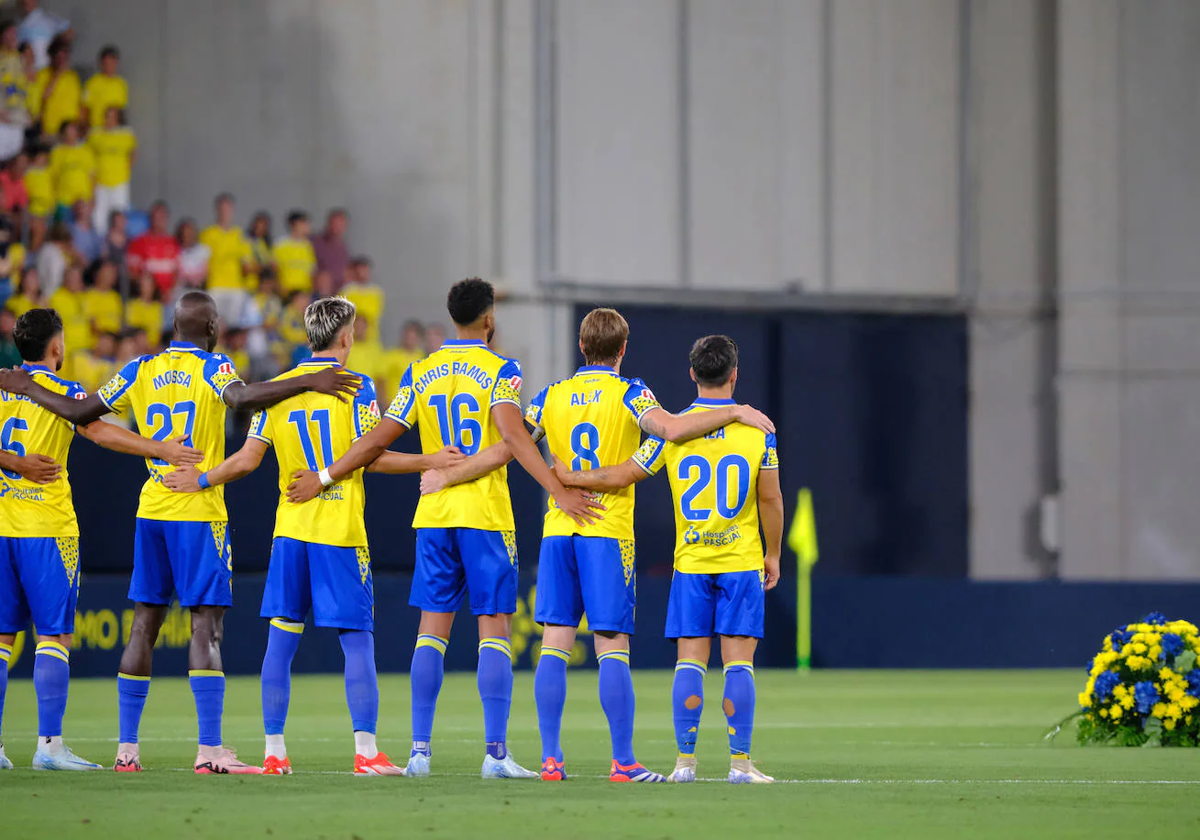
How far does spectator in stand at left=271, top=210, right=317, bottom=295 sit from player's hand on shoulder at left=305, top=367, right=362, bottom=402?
14.6 meters

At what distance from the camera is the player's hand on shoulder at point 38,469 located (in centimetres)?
1001

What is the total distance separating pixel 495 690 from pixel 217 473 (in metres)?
1.84

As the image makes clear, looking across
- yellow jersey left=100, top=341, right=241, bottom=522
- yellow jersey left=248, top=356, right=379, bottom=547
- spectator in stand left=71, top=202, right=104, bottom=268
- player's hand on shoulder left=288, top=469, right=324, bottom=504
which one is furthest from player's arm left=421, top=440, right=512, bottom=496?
spectator in stand left=71, top=202, right=104, bottom=268

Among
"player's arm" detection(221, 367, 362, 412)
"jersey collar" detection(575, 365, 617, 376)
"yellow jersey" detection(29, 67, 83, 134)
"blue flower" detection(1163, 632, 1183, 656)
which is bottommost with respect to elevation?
"blue flower" detection(1163, 632, 1183, 656)

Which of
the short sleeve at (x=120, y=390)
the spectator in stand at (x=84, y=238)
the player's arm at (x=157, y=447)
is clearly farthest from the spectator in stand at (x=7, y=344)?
the player's arm at (x=157, y=447)

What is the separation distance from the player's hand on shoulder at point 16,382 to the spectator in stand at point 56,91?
14.3 metres

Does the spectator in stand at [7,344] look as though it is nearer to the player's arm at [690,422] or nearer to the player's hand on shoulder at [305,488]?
the player's hand on shoulder at [305,488]

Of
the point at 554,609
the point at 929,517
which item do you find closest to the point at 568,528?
the point at 554,609

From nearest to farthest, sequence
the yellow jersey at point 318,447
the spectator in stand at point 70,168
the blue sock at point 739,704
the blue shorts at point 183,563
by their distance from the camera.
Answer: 1. the blue sock at point 739,704
2. the yellow jersey at point 318,447
3. the blue shorts at point 183,563
4. the spectator in stand at point 70,168

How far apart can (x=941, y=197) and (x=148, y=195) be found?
1270 centimetres

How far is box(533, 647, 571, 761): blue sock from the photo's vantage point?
9328mm

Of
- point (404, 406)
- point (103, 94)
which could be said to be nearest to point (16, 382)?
point (404, 406)

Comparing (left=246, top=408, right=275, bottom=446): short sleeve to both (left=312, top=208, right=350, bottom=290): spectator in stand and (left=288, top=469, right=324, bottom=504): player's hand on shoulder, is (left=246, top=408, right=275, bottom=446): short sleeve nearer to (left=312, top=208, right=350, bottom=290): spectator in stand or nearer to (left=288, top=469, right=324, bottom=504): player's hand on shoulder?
(left=288, top=469, right=324, bottom=504): player's hand on shoulder

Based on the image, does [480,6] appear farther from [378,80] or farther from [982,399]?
[982,399]
